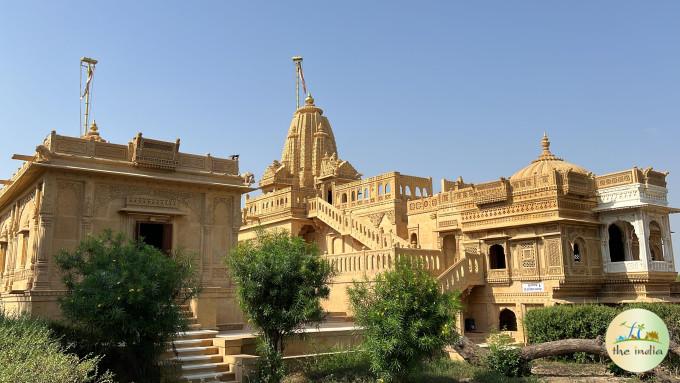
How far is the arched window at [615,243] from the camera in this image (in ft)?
75.4

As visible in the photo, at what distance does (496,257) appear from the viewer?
24000 millimetres

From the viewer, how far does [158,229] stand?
19.3 m

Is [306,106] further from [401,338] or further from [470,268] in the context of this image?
[401,338]

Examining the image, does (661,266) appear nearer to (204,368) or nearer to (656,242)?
(656,242)

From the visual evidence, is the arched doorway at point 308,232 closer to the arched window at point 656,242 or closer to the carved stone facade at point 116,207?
the carved stone facade at point 116,207

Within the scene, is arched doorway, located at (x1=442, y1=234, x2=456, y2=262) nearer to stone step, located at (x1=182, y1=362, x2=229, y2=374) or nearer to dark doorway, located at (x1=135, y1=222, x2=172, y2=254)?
dark doorway, located at (x1=135, y1=222, x2=172, y2=254)

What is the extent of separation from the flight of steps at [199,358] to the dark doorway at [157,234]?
360 cm

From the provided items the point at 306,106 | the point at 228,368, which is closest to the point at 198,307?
the point at 228,368

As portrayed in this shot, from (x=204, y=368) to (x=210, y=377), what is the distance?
0.45 metres

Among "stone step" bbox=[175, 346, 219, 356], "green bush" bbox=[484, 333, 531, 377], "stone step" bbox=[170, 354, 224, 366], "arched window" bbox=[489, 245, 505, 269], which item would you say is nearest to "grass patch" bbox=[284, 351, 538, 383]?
"green bush" bbox=[484, 333, 531, 377]

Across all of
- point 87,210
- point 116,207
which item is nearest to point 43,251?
point 87,210

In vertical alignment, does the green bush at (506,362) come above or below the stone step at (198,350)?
below

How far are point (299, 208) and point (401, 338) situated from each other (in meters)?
23.1

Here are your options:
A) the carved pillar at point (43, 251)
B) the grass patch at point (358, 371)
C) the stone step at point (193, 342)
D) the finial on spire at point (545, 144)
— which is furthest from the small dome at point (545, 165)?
the carved pillar at point (43, 251)
